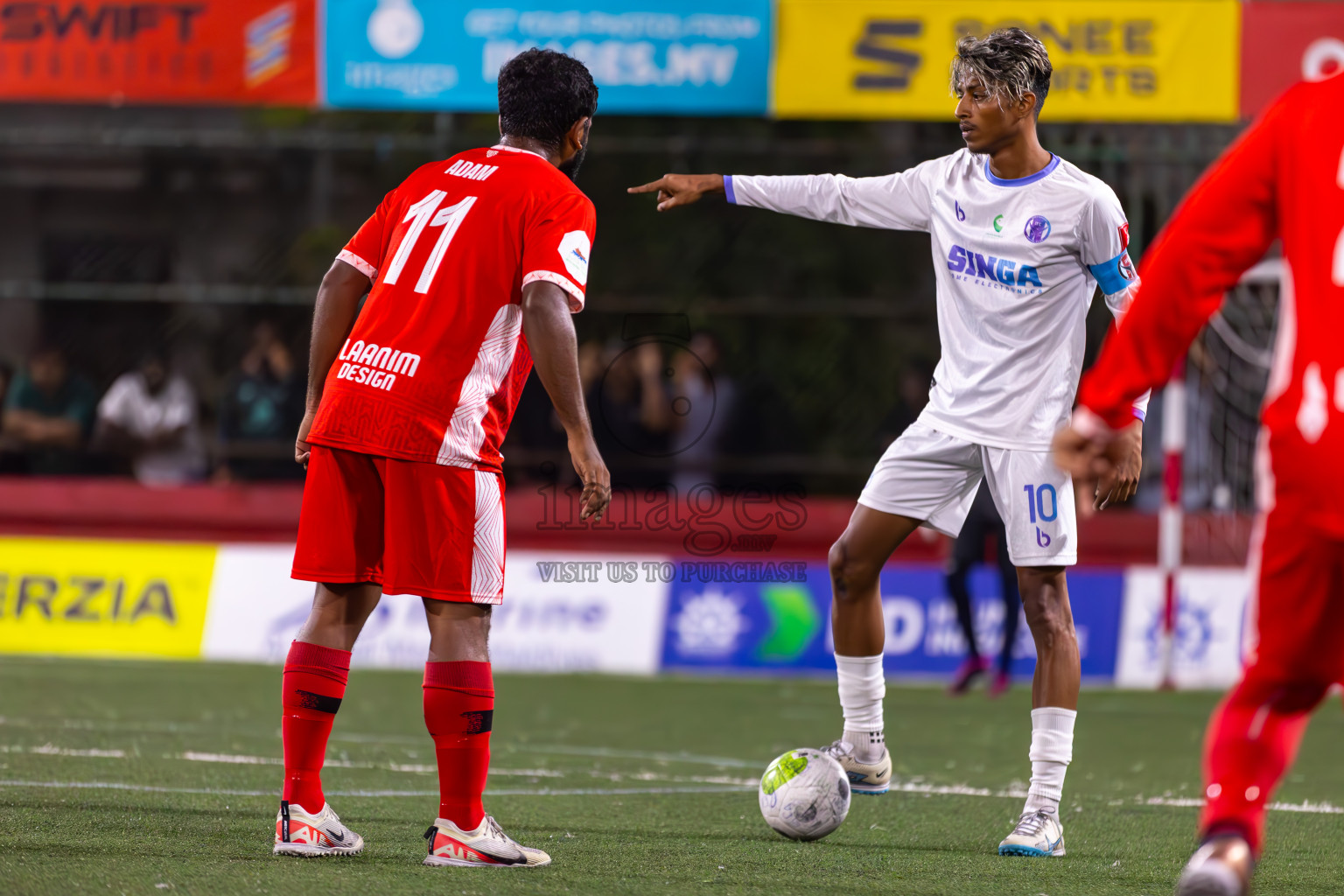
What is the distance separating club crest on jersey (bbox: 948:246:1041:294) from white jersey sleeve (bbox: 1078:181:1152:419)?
0.17m

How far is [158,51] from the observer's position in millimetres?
12312

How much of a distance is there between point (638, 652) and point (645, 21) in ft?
13.9

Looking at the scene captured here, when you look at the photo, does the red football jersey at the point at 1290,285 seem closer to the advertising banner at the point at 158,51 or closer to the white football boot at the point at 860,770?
the white football boot at the point at 860,770

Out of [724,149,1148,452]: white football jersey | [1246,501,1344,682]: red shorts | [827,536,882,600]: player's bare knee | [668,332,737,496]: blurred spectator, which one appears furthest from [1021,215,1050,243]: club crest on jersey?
[668,332,737,496]: blurred spectator

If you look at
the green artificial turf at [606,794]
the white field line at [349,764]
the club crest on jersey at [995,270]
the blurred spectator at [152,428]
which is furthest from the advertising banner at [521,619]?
the club crest on jersey at [995,270]

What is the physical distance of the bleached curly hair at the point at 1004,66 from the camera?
16.6ft

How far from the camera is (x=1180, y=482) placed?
12.0 metres

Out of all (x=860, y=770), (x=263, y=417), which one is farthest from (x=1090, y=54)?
(x=860, y=770)

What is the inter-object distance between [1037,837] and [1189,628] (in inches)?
279

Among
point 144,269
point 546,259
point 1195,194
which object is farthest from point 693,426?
point 1195,194

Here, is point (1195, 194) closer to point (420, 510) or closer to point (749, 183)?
point (420, 510)

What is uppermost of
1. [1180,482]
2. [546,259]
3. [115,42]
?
[115,42]

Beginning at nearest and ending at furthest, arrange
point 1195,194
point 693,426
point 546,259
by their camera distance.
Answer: point 1195,194, point 546,259, point 693,426

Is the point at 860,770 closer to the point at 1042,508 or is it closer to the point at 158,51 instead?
the point at 1042,508
